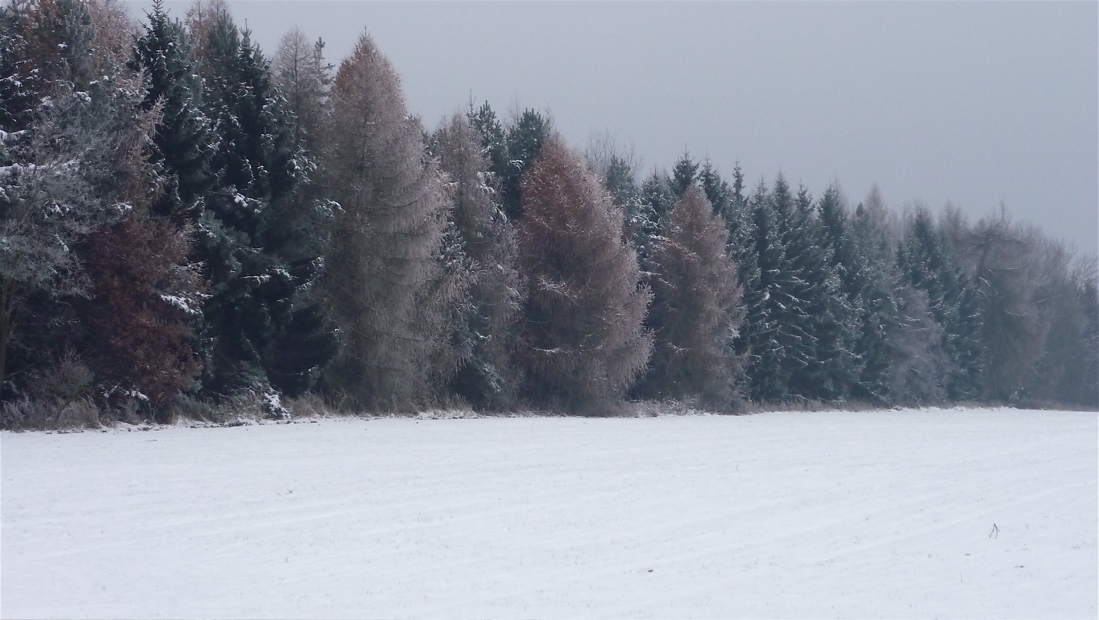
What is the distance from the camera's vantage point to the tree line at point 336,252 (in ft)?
89.3

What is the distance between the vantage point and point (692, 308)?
52906mm

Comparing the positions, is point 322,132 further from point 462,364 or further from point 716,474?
point 716,474

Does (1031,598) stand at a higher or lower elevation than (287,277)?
lower

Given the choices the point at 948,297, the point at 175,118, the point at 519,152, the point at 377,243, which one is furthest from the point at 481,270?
the point at 948,297

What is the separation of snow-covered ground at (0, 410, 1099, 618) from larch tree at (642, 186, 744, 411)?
93.6ft

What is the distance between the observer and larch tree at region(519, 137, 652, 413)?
1801 inches

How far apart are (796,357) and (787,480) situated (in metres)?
44.0

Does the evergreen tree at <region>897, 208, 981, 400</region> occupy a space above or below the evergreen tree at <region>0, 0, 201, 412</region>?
above

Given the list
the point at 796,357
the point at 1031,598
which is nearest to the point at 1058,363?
the point at 796,357

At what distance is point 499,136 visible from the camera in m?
50.0

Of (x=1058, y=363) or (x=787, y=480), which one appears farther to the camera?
(x=1058, y=363)

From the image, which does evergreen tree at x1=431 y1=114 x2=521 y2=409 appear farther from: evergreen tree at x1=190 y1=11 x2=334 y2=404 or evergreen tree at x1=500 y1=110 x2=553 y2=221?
evergreen tree at x1=190 y1=11 x2=334 y2=404

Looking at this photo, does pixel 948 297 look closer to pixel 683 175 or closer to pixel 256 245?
pixel 683 175

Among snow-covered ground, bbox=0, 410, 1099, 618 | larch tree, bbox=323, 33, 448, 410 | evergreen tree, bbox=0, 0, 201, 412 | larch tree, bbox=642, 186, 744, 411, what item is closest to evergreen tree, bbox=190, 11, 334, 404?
larch tree, bbox=323, 33, 448, 410
